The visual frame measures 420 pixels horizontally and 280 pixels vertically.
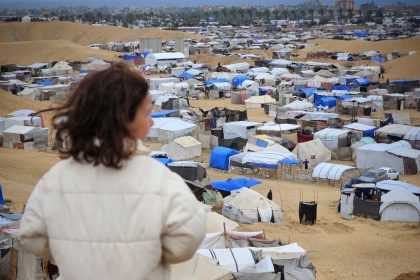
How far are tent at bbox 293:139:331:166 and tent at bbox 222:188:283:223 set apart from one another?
24.2 ft

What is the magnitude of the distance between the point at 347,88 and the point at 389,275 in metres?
31.2

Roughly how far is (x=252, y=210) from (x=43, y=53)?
61933mm

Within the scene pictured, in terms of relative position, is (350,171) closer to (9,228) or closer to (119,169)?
(9,228)

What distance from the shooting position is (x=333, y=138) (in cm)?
2594

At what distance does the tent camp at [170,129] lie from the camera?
2650 centimetres

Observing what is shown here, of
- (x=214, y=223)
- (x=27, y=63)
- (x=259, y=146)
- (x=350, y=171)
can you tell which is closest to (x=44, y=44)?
(x=27, y=63)

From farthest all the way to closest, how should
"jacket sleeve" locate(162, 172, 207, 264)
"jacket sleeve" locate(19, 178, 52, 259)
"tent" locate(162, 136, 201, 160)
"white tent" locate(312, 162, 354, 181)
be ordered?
"tent" locate(162, 136, 201, 160) < "white tent" locate(312, 162, 354, 181) < "jacket sleeve" locate(19, 178, 52, 259) < "jacket sleeve" locate(162, 172, 207, 264)

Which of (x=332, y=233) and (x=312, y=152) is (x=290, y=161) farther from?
(x=332, y=233)

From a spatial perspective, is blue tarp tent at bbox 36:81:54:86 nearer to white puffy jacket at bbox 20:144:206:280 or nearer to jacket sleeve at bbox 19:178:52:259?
jacket sleeve at bbox 19:178:52:259

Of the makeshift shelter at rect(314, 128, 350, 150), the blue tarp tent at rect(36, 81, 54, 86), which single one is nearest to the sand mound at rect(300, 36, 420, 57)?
the blue tarp tent at rect(36, 81, 54, 86)

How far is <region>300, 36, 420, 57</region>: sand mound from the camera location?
229ft

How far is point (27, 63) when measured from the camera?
68500 millimetres

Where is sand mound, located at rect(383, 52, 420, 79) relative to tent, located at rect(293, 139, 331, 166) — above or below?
above

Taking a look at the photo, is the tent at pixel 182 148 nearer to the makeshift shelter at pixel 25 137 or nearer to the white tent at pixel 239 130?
the white tent at pixel 239 130
